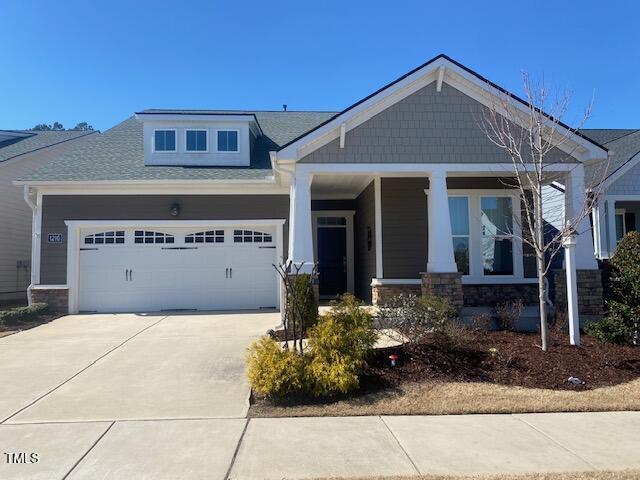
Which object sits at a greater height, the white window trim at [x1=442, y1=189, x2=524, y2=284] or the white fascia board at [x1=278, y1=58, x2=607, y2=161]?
the white fascia board at [x1=278, y1=58, x2=607, y2=161]

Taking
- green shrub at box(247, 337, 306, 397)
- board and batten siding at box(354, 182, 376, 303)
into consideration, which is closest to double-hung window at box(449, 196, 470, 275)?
board and batten siding at box(354, 182, 376, 303)

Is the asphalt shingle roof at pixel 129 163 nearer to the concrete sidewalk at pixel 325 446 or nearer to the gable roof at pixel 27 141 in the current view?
the gable roof at pixel 27 141

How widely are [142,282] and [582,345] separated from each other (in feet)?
34.5

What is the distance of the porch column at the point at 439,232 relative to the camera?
10008 millimetres

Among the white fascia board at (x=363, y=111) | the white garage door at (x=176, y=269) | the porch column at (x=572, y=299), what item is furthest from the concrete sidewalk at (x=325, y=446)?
the white garage door at (x=176, y=269)

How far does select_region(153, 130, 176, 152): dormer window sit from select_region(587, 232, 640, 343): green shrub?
11818 mm

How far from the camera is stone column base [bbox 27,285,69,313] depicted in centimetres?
1287

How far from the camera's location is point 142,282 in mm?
13289

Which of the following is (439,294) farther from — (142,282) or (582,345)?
(142,282)

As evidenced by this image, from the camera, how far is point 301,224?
32.9 ft

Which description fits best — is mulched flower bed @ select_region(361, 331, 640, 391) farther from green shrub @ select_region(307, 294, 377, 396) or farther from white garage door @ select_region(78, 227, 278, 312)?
white garage door @ select_region(78, 227, 278, 312)

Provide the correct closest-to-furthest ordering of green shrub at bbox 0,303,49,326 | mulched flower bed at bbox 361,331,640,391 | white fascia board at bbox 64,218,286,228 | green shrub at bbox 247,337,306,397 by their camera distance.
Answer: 1. green shrub at bbox 247,337,306,397
2. mulched flower bed at bbox 361,331,640,391
3. green shrub at bbox 0,303,49,326
4. white fascia board at bbox 64,218,286,228

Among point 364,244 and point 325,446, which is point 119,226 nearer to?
point 364,244

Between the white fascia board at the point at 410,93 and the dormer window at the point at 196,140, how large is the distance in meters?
5.59
